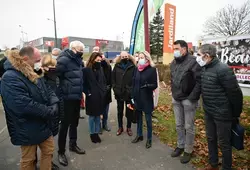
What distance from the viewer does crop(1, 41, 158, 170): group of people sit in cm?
222

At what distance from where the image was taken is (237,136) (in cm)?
269

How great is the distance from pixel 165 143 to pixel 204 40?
12.8 ft

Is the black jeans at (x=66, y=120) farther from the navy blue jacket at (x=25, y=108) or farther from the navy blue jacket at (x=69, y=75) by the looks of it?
the navy blue jacket at (x=25, y=108)

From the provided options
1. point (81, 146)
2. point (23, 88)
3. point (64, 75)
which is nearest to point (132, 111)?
point (81, 146)

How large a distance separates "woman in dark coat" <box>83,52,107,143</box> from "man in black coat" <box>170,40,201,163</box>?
1.68m

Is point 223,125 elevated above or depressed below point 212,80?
below

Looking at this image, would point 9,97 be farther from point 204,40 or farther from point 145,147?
point 204,40

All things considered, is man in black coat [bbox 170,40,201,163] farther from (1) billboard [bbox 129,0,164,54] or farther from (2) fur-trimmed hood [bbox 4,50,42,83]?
(1) billboard [bbox 129,0,164,54]

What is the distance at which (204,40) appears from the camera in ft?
20.3

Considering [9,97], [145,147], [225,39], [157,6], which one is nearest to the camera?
[9,97]

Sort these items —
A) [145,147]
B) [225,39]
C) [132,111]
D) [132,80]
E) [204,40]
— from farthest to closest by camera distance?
[204,40]
[225,39]
[132,111]
[132,80]
[145,147]

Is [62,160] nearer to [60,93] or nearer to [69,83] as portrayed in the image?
[60,93]

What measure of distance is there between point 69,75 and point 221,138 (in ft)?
9.17

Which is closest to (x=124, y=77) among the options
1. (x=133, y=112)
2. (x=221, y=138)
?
(x=133, y=112)
